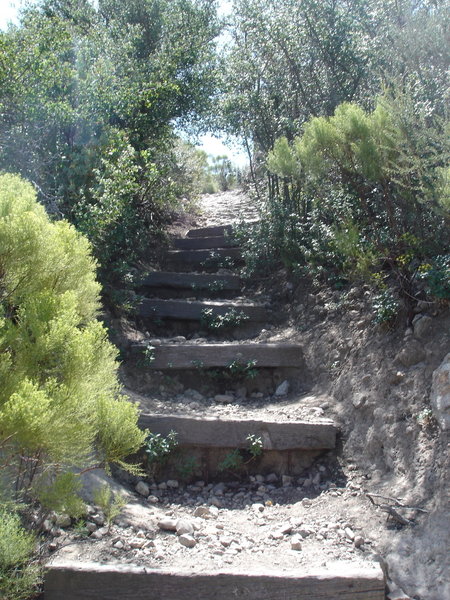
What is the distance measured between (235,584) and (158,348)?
299cm

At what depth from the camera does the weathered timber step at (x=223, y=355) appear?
566cm

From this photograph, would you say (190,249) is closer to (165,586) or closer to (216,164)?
(165,586)

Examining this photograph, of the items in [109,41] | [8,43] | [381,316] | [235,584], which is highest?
[109,41]

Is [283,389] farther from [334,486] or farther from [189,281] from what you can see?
[189,281]

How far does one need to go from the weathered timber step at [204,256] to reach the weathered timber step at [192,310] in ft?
4.37

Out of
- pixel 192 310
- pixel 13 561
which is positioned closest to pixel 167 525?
pixel 13 561

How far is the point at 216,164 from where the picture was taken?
1603cm

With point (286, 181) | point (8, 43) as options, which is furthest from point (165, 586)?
point (286, 181)

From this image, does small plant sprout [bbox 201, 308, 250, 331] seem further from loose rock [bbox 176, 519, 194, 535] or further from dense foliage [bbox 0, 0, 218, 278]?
loose rock [bbox 176, 519, 194, 535]

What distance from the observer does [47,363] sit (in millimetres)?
2531

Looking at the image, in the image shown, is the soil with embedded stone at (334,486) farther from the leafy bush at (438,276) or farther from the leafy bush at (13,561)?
the leafy bush at (13,561)

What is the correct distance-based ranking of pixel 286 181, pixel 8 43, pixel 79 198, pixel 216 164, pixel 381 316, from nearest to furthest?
pixel 381 316
pixel 8 43
pixel 79 198
pixel 286 181
pixel 216 164

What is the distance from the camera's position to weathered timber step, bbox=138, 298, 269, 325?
6.64 meters

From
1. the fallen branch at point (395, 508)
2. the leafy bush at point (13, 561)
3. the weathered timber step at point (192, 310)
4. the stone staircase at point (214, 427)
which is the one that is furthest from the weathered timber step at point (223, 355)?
the leafy bush at point (13, 561)
